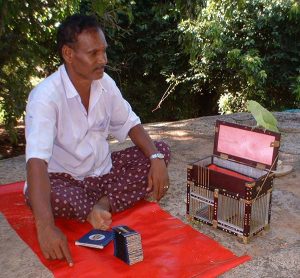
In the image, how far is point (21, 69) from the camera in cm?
423

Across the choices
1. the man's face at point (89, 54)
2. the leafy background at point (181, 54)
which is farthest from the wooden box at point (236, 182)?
the leafy background at point (181, 54)

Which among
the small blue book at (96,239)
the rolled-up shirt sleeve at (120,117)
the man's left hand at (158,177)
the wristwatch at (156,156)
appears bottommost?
the small blue book at (96,239)

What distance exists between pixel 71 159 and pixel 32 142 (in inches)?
14.6

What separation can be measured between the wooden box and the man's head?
0.71 m

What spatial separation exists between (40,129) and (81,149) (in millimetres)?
328

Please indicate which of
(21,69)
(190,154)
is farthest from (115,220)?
(21,69)

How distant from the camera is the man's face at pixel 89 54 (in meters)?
2.03

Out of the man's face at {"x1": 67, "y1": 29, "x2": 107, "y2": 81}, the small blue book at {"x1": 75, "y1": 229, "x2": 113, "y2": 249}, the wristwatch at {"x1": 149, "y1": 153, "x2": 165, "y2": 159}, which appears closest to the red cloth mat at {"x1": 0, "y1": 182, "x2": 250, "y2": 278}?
the small blue book at {"x1": 75, "y1": 229, "x2": 113, "y2": 249}

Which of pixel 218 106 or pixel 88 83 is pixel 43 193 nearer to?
pixel 88 83

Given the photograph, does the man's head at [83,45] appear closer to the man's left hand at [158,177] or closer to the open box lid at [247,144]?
the man's left hand at [158,177]

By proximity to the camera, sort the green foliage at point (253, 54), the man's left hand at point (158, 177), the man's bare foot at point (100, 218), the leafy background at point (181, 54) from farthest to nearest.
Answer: the green foliage at point (253, 54) < the leafy background at point (181, 54) < the man's left hand at point (158, 177) < the man's bare foot at point (100, 218)

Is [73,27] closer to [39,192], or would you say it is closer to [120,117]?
[120,117]

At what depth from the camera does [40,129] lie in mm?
1899

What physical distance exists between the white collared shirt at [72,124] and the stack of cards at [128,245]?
471mm
